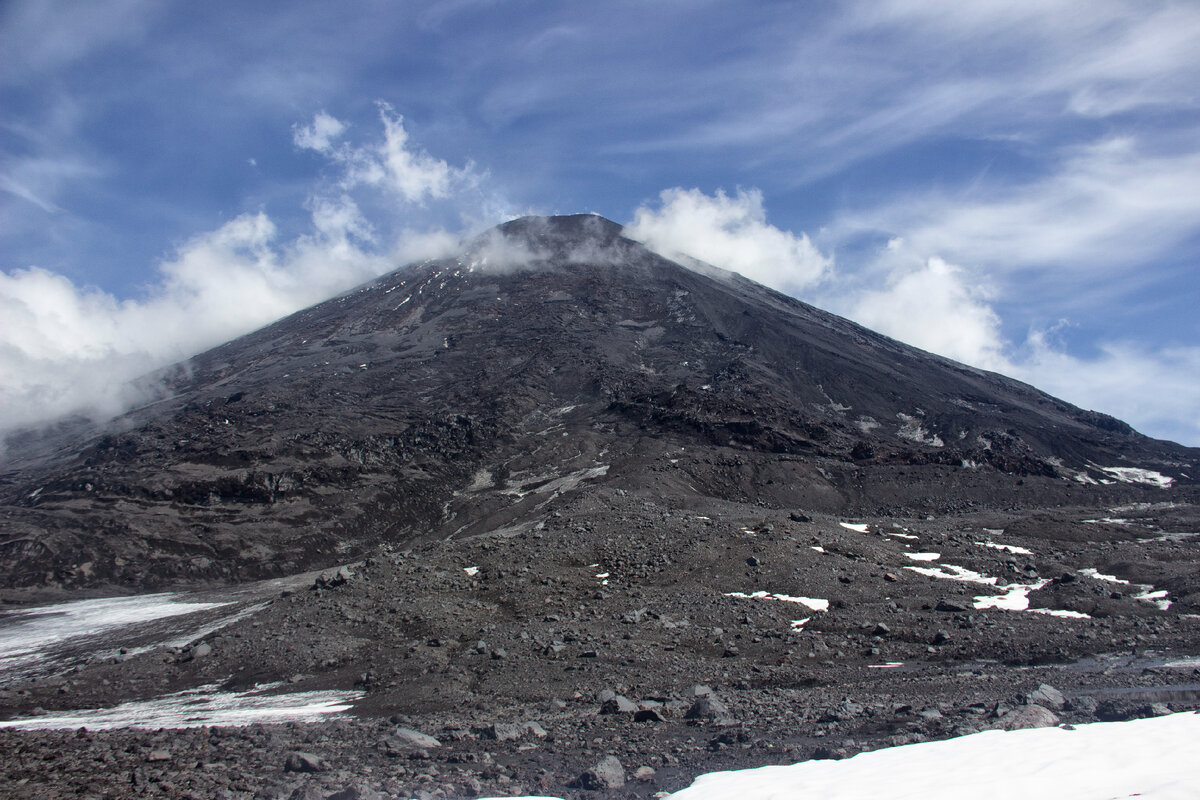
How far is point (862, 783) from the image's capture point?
7113 mm

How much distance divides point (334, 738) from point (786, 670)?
8.61 m

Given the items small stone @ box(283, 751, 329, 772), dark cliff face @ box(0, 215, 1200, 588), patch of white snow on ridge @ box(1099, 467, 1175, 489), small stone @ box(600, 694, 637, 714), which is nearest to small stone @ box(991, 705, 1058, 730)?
small stone @ box(600, 694, 637, 714)

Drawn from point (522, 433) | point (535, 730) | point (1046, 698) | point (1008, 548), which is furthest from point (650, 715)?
point (522, 433)

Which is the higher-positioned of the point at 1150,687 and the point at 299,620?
the point at 299,620

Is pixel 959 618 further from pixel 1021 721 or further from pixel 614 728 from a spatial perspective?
pixel 614 728

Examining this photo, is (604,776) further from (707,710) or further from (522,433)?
(522,433)

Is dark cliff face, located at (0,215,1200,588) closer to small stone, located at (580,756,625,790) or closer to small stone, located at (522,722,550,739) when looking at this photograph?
small stone, located at (522,722,550,739)

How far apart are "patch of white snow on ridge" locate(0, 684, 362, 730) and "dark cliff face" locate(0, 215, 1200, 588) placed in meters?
→ 21.4

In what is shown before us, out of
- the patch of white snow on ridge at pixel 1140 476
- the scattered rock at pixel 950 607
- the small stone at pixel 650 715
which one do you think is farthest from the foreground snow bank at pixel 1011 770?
the patch of white snow on ridge at pixel 1140 476

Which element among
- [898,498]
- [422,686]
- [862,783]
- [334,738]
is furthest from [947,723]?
[898,498]

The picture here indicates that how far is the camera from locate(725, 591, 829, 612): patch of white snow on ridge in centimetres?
1976

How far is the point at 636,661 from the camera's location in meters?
15.3

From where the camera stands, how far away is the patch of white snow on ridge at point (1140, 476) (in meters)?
56.9

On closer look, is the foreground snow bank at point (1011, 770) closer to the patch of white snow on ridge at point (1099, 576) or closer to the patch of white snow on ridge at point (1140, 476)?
the patch of white snow on ridge at point (1099, 576)
